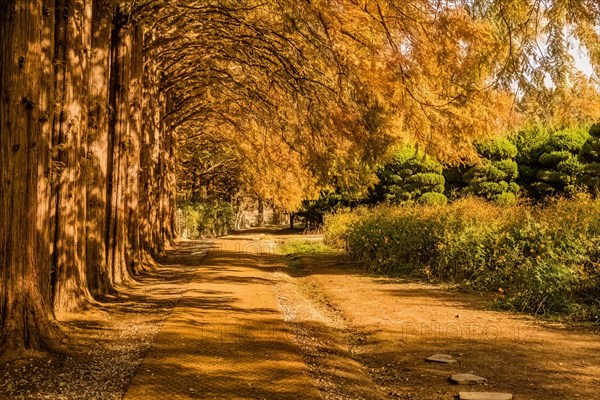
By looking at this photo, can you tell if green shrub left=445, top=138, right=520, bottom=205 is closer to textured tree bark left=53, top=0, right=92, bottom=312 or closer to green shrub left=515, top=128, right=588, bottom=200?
green shrub left=515, top=128, right=588, bottom=200

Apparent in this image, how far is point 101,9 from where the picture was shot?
37.7ft

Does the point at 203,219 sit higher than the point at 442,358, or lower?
higher

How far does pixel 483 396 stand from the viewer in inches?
245

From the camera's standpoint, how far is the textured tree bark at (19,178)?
6977 mm

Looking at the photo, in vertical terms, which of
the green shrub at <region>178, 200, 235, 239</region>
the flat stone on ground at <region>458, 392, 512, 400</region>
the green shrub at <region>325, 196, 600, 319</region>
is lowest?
the flat stone on ground at <region>458, 392, 512, 400</region>

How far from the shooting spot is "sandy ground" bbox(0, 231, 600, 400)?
6.38m

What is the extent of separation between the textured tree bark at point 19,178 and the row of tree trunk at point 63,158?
0.01 meters

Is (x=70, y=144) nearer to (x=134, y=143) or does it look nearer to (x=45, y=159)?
(x=45, y=159)

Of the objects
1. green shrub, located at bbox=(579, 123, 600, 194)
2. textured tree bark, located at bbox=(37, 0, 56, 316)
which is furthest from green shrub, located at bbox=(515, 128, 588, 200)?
textured tree bark, located at bbox=(37, 0, 56, 316)

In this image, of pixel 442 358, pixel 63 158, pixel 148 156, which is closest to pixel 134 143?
pixel 148 156

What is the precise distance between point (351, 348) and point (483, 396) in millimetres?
2983

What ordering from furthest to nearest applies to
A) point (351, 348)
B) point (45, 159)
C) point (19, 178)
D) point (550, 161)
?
point (550, 161)
point (351, 348)
point (45, 159)
point (19, 178)

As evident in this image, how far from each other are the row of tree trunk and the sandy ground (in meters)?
0.63

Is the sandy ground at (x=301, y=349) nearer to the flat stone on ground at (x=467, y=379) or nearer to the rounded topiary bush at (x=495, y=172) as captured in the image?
the flat stone on ground at (x=467, y=379)
